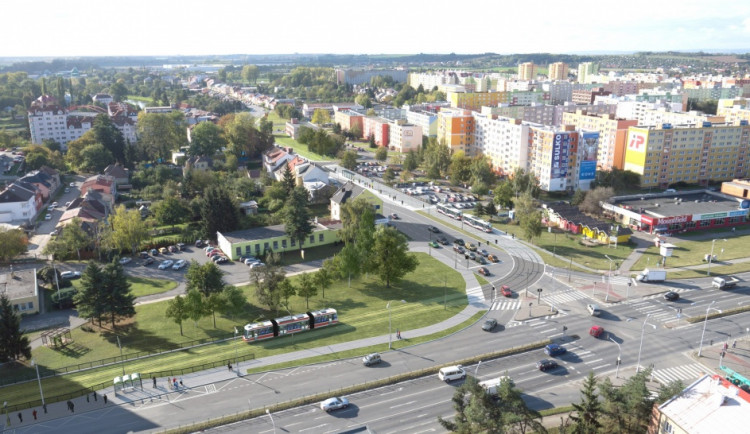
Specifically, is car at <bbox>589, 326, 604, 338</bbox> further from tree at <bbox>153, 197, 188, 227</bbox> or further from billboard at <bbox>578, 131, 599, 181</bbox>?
tree at <bbox>153, 197, 188, 227</bbox>

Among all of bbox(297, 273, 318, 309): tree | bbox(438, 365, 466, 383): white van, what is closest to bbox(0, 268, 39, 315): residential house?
bbox(297, 273, 318, 309): tree

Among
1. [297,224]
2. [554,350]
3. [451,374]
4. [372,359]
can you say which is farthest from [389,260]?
[554,350]

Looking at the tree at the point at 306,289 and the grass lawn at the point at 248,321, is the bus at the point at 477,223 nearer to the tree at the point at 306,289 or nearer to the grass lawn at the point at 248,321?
the grass lawn at the point at 248,321

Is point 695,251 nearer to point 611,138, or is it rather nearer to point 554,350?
point 554,350

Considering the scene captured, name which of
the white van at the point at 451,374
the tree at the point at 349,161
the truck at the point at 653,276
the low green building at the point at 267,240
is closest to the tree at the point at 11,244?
the low green building at the point at 267,240

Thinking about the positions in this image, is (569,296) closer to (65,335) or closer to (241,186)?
(65,335)

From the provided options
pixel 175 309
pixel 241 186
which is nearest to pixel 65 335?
pixel 175 309
